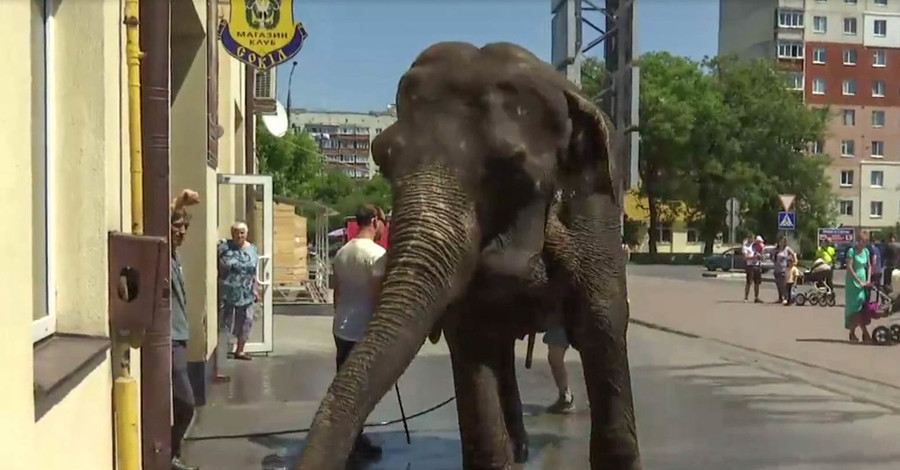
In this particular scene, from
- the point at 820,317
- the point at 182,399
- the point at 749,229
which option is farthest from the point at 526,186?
the point at 749,229

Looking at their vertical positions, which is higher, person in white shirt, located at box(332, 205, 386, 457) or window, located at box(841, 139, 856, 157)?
window, located at box(841, 139, 856, 157)

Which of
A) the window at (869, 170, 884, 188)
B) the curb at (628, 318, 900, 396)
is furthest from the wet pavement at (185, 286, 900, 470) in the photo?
the window at (869, 170, 884, 188)

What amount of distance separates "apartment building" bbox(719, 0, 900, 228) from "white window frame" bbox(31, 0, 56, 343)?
296 ft

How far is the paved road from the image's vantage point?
8.34 meters

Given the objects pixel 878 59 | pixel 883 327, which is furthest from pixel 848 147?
pixel 883 327

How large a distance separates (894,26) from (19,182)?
10312 centimetres

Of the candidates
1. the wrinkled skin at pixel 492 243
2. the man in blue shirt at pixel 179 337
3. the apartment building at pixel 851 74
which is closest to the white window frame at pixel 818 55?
the apartment building at pixel 851 74

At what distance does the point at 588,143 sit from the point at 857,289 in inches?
507

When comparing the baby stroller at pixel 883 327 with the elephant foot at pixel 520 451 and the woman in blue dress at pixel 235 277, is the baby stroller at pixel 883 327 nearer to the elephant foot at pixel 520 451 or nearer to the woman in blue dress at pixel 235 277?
the woman in blue dress at pixel 235 277

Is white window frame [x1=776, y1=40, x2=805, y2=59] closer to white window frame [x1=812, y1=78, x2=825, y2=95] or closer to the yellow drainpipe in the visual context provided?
white window frame [x1=812, y1=78, x2=825, y2=95]

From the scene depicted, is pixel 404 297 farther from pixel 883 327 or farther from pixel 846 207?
pixel 846 207

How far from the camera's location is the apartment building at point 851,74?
91.9 metres

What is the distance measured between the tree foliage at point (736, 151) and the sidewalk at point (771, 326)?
37615mm

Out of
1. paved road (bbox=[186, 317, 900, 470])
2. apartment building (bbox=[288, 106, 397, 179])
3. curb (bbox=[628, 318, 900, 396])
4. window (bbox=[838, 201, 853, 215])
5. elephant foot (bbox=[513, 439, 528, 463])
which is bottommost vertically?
curb (bbox=[628, 318, 900, 396])
